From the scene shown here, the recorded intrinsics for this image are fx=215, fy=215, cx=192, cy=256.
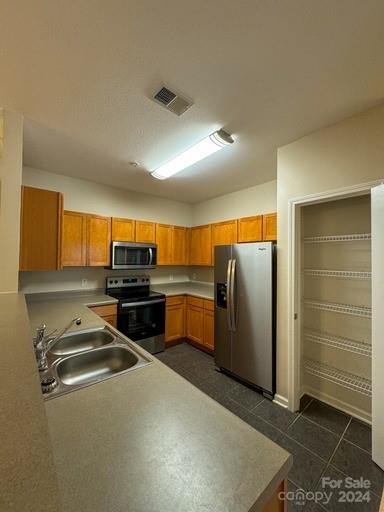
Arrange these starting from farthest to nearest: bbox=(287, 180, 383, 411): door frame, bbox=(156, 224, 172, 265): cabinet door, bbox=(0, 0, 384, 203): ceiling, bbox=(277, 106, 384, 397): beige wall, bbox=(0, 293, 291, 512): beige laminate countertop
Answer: bbox=(156, 224, 172, 265): cabinet door → bbox=(287, 180, 383, 411): door frame → bbox=(277, 106, 384, 397): beige wall → bbox=(0, 0, 384, 203): ceiling → bbox=(0, 293, 291, 512): beige laminate countertop

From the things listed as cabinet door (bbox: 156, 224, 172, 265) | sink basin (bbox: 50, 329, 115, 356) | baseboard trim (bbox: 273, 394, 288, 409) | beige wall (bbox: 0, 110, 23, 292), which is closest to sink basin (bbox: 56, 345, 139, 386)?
sink basin (bbox: 50, 329, 115, 356)

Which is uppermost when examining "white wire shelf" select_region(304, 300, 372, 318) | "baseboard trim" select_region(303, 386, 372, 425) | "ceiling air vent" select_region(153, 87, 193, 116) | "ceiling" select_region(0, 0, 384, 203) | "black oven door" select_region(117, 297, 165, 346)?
"ceiling" select_region(0, 0, 384, 203)

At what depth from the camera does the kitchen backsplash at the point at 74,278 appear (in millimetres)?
2885

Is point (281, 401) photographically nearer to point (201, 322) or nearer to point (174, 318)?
point (201, 322)

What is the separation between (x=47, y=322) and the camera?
6.03 ft

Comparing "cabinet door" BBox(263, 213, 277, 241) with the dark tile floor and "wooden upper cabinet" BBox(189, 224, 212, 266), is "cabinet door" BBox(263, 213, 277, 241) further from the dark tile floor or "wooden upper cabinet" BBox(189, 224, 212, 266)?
the dark tile floor

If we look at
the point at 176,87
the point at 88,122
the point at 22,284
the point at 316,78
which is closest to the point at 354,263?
the point at 316,78

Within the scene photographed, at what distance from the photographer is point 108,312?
286 centimetres

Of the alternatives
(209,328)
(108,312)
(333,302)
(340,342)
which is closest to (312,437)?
(340,342)

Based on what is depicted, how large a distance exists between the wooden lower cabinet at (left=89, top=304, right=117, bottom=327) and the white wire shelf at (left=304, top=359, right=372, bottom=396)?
2403 millimetres

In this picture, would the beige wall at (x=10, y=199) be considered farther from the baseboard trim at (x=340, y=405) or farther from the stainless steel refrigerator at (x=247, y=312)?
the baseboard trim at (x=340, y=405)

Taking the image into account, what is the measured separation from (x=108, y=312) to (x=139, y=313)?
48 cm

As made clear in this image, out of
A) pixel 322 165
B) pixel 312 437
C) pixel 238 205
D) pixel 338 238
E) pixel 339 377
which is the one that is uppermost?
pixel 238 205

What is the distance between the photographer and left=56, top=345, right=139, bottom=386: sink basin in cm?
136
